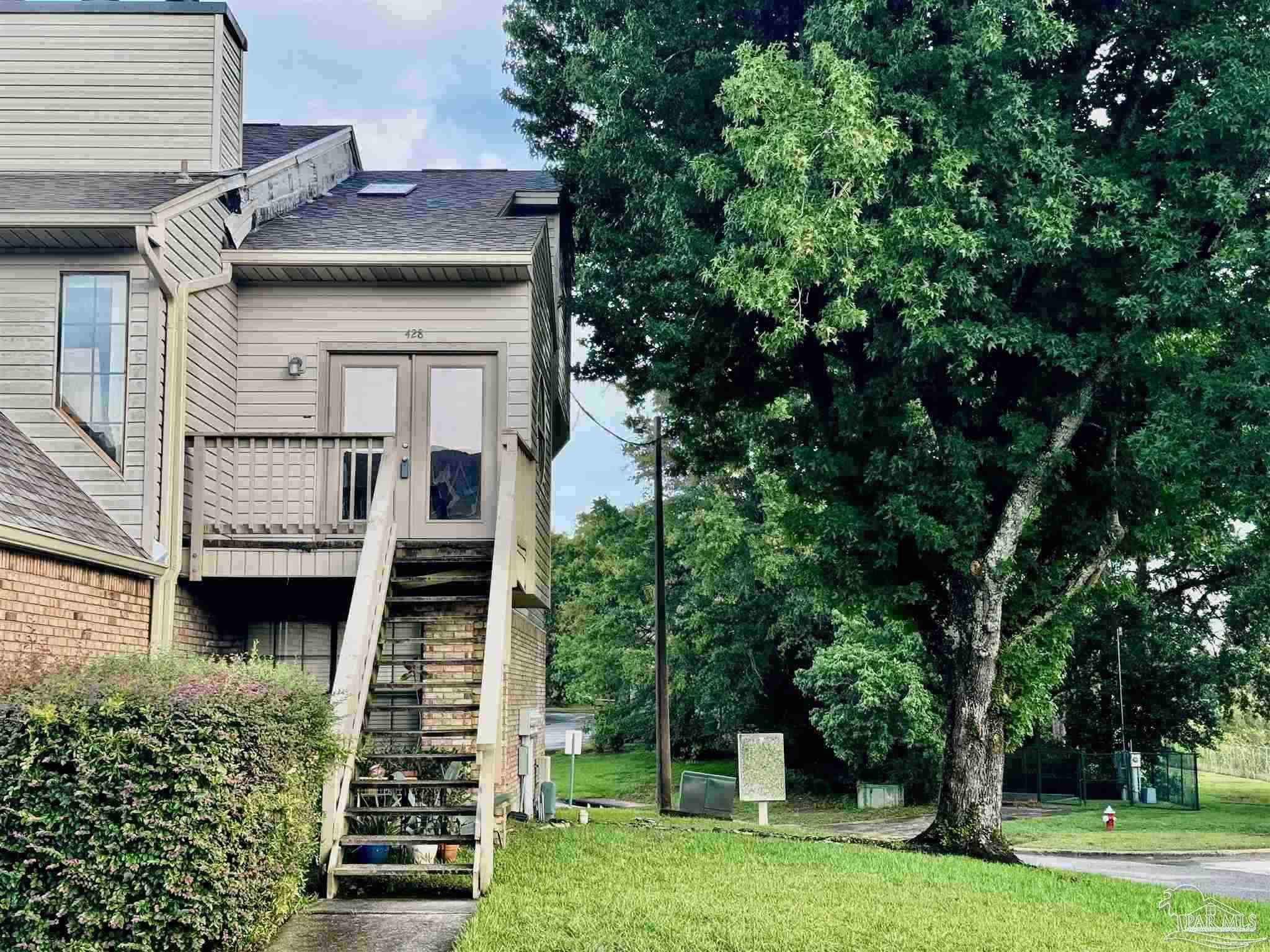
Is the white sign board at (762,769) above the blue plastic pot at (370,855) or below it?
below

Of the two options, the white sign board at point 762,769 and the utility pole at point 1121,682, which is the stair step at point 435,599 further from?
the utility pole at point 1121,682

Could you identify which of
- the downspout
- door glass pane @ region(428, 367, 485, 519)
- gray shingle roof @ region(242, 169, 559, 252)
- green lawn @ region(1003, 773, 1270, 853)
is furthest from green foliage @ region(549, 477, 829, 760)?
the downspout

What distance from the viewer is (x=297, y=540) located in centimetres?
1110

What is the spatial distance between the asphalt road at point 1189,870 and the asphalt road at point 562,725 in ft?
89.8

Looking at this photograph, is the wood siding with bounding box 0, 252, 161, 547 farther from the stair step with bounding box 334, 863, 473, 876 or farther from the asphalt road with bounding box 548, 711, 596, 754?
the asphalt road with bounding box 548, 711, 596, 754

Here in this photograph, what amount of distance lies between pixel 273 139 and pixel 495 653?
933 centimetres

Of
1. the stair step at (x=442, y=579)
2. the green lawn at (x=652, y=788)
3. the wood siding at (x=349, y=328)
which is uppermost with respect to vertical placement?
the wood siding at (x=349, y=328)

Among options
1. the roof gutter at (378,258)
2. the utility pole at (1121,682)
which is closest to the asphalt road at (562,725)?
the utility pole at (1121,682)

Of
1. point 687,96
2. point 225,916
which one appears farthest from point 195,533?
point 687,96

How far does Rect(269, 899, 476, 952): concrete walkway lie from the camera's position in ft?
22.6

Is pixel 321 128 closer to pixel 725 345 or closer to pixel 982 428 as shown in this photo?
pixel 725 345

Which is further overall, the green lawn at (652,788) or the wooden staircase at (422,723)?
the green lawn at (652,788)

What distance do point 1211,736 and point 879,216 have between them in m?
25.2

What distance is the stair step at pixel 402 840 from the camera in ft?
27.0
